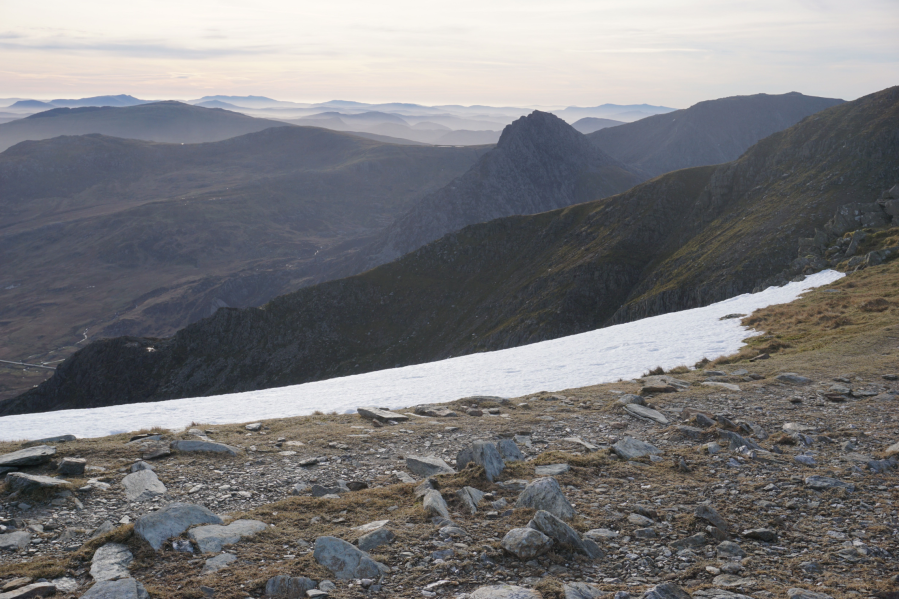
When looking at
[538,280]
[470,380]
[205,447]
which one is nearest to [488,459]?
[205,447]

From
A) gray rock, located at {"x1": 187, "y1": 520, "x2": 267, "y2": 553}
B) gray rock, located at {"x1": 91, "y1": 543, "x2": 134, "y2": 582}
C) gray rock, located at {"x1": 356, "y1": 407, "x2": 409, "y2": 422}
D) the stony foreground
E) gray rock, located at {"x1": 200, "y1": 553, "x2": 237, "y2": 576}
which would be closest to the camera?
the stony foreground

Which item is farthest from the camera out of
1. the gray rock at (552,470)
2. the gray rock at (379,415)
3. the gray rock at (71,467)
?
the gray rock at (379,415)

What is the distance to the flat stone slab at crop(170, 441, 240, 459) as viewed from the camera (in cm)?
1413

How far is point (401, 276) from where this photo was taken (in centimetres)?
11631

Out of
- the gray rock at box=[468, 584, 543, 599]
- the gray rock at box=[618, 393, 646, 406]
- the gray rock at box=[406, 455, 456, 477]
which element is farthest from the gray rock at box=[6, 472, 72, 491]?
the gray rock at box=[618, 393, 646, 406]

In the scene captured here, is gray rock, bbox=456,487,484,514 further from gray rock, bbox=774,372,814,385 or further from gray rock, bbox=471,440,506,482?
→ gray rock, bbox=774,372,814,385

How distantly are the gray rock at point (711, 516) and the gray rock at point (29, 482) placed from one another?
13.1 metres

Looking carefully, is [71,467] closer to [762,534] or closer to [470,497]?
[470,497]

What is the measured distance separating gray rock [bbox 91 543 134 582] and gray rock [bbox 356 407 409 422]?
10629mm

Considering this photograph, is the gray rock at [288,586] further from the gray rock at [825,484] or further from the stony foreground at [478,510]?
the gray rock at [825,484]

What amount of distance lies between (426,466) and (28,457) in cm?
968

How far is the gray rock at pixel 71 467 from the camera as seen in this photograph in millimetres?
12086

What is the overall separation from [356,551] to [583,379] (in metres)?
20.5

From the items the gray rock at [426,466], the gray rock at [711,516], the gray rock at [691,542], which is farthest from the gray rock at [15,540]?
the gray rock at [711,516]
